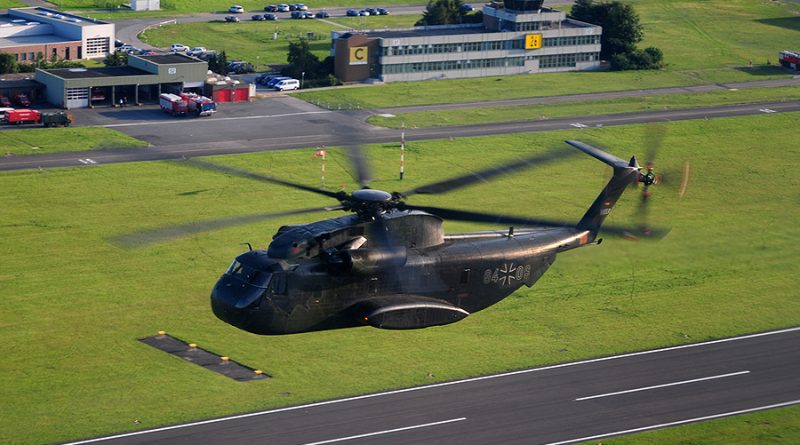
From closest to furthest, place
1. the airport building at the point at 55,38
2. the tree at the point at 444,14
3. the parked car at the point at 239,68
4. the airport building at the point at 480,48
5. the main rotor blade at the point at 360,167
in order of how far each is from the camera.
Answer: the main rotor blade at the point at 360,167
the airport building at the point at 480,48
the airport building at the point at 55,38
the parked car at the point at 239,68
the tree at the point at 444,14

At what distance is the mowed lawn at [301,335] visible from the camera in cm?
6538

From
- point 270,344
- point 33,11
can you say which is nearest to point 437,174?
point 270,344

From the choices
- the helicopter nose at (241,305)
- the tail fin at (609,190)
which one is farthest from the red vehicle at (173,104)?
the helicopter nose at (241,305)

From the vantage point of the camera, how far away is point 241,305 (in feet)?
162

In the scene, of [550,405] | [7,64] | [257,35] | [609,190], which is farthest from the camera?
[257,35]

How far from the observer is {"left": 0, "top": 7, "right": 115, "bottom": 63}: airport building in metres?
146

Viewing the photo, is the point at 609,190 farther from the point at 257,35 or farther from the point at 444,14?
the point at 257,35

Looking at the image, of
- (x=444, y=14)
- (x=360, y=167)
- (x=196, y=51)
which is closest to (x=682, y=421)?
(x=360, y=167)

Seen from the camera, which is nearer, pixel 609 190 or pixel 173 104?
pixel 609 190

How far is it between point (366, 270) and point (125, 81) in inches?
3323

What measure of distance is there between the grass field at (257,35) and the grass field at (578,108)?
31146mm

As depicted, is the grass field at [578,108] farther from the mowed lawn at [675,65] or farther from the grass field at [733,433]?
the grass field at [733,433]

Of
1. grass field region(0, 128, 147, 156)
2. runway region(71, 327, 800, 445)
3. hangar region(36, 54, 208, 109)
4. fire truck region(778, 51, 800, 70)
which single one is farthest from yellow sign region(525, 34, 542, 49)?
runway region(71, 327, 800, 445)

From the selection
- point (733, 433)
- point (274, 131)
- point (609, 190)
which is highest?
point (609, 190)
